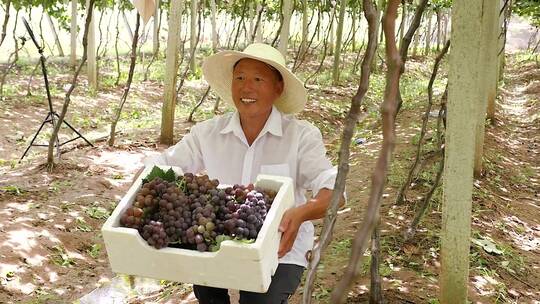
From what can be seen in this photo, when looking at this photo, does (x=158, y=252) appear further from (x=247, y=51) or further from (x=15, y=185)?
(x=15, y=185)

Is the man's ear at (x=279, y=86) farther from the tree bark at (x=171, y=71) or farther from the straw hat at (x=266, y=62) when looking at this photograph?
the tree bark at (x=171, y=71)

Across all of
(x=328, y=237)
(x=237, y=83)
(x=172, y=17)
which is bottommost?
(x=328, y=237)

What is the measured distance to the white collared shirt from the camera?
229 cm

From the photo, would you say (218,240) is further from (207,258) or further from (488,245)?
(488,245)

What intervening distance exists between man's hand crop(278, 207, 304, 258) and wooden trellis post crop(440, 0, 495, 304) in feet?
3.77

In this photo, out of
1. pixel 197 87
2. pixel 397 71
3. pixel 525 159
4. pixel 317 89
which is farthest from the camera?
pixel 197 87

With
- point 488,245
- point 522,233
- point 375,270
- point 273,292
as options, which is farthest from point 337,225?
point 273,292

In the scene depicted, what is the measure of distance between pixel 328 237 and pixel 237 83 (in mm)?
1108

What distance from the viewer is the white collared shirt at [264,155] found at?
229 centimetres

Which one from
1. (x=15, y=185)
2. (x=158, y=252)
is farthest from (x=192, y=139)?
(x=15, y=185)

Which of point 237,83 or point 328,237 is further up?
point 237,83

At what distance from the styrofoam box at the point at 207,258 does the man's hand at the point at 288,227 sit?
25mm

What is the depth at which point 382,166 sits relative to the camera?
796 millimetres

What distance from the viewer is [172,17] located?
7.45 metres
